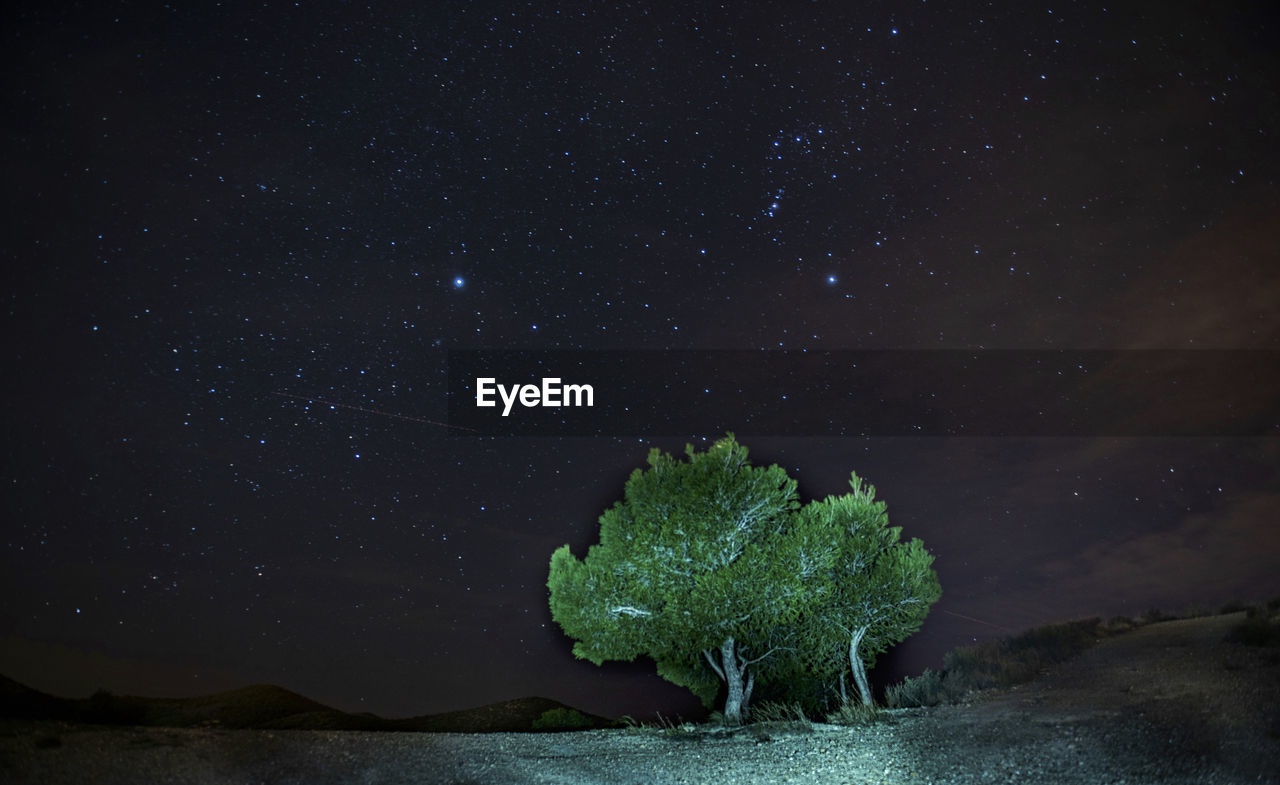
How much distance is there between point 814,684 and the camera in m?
23.8

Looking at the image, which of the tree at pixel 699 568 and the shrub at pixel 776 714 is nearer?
the shrub at pixel 776 714

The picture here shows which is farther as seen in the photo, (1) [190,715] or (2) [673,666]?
(2) [673,666]

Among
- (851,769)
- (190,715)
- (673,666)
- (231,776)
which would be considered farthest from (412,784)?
(673,666)

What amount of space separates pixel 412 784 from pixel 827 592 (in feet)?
38.1

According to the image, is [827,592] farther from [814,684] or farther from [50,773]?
[50,773]

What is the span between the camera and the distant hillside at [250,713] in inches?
581

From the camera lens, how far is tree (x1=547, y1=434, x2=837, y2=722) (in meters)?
20.4

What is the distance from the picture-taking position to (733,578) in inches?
795

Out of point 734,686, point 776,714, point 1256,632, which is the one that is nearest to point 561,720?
point 734,686

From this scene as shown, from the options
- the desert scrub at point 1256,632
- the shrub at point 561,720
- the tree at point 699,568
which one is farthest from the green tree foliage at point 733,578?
the desert scrub at point 1256,632

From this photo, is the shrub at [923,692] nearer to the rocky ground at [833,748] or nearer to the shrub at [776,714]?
the rocky ground at [833,748]

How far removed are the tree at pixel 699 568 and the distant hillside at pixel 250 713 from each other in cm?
353

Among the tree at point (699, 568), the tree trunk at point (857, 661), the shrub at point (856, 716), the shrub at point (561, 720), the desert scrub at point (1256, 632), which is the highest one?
the tree at point (699, 568)

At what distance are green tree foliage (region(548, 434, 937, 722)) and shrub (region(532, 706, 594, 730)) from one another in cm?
321
